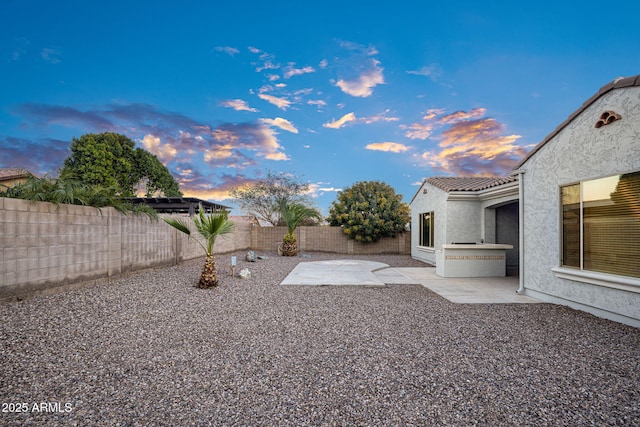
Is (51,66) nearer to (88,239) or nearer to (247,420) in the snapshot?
(88,239)

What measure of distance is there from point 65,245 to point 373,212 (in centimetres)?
1339

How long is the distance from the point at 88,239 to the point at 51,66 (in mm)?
9298

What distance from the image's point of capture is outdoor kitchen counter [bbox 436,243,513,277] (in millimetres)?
8648

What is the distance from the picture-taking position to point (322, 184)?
864 inches

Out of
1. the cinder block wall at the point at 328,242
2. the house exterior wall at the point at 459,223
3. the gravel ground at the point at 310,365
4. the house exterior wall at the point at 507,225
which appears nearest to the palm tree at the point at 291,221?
the cinder block wall at the point at 328,242

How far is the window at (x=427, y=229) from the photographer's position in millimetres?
12356

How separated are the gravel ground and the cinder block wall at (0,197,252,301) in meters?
0.45

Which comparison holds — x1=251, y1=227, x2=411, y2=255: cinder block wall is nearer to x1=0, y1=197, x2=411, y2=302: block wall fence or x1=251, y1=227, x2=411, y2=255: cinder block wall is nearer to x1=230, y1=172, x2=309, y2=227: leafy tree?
x1=230, y1=172, x2=309, y2=227: leafy tree

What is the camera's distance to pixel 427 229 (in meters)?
12.9

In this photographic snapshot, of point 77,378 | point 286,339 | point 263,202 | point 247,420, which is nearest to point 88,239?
point 77,378

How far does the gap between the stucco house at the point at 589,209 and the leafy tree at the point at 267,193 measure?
57.1 ft

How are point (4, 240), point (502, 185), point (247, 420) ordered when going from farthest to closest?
point (502, 185)
point (4, 240)
point (247, 420)

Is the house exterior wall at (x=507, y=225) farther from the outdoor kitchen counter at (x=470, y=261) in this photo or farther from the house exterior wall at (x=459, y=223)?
the outdoor kitchen counter at (x=470, y=261)

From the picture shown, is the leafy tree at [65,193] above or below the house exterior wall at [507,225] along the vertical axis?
above
